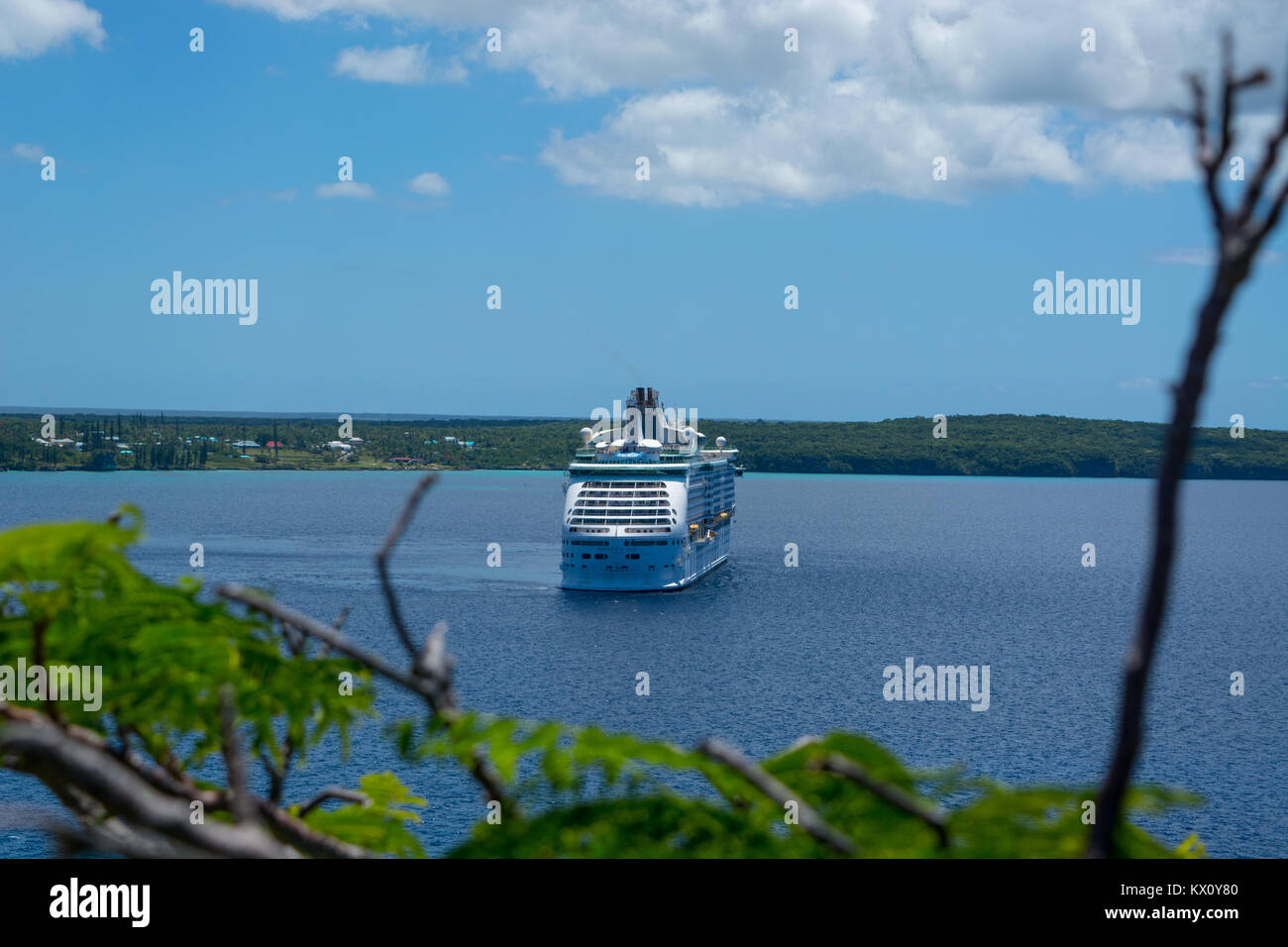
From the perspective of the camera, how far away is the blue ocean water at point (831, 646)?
44844 millimetres

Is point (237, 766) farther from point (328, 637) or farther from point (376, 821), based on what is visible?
point (376, 821)

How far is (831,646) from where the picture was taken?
68875 millimetres

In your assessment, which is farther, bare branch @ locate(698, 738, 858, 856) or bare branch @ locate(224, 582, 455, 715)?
bare branch @ locate(224, 582, 455, 715)

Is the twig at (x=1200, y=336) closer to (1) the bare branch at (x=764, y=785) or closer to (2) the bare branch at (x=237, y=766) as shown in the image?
(1) the bare branch at (x=764, y=785)

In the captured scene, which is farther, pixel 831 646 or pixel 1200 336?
pixel 831 646

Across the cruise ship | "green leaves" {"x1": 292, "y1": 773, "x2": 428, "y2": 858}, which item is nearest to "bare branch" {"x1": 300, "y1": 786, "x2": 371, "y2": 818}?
"green leaves" {"x1": 292, "y1": 773, "x2": 428, "y2": 858}

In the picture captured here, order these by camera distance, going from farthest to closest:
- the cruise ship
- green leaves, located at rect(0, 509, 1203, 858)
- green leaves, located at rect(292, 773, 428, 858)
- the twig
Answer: the cruise ship → green leaves, located at rect(292, 773, 428, 858) → green leaves, located at rect(0, 509, 1203, 858) → the twig

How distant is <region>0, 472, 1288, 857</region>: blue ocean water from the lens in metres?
44.8

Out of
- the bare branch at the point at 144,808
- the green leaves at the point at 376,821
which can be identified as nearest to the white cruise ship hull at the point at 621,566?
the green leaves at the point at 376,821

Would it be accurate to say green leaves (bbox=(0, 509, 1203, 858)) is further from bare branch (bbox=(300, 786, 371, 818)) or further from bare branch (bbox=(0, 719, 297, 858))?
bare branch (bbox=(0, 719, 297, 858))

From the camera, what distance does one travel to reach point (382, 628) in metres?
71.4

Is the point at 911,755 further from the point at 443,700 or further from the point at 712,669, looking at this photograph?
the point at 443,700

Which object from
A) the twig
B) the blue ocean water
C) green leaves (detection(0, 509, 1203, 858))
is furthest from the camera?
the blue ocean water

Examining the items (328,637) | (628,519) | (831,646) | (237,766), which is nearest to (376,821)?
(328,637)
